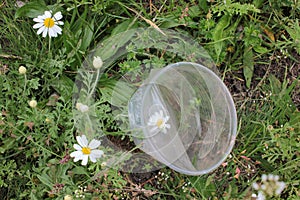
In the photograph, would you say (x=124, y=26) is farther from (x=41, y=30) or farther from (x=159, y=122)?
(x=159, y=122)

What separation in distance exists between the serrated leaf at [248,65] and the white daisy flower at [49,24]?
0.78 metres

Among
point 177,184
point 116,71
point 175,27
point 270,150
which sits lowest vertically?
point 177,184

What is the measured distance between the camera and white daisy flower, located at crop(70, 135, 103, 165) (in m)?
1.70

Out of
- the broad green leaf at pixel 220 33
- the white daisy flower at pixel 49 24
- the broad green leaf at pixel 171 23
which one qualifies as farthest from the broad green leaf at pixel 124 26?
the broad green leaf at pixel 220 33

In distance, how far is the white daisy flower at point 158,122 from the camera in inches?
72.4

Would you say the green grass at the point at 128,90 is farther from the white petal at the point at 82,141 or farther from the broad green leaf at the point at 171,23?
the white petal at the point at 82,141

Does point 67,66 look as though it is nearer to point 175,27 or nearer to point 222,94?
point 175,27

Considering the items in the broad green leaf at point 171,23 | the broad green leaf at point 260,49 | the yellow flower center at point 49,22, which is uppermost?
the yellow flower center at point 49,22

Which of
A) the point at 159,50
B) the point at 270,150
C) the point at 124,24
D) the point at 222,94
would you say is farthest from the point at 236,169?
the point at 124,24

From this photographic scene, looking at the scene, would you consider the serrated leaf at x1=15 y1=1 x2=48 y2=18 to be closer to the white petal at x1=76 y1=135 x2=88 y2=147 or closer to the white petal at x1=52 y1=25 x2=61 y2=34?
the white petal at x1=52 y1=25 x2=61 y2=34

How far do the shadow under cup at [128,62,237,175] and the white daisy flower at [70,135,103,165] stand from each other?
0.68 feet

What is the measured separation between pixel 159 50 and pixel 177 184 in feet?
1.80

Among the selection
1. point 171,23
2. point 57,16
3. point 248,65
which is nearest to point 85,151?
point 57,16

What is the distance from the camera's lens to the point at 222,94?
6.06 ft
